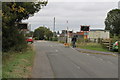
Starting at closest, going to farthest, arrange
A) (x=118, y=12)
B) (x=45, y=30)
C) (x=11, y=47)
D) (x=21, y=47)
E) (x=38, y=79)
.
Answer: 1. (x=38, y=79)
2. (x=11, y=47)
3. (x=21, y=47)
4. (x=118, y=12)
5. (x=45, y=30)

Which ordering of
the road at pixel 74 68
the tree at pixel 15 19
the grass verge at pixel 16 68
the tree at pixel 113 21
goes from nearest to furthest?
the grass verge at pixel 16 68
the road at pixel 74 68
the tree at pixel 15 19
the tree at pixel 113 21

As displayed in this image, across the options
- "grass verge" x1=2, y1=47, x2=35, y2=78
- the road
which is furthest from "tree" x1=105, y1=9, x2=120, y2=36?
"grass verge" x1=2, y1=47, x2=35, y2=78

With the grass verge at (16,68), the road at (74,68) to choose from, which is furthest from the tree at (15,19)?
the grass verge at (16,68)

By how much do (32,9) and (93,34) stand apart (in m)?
29.3

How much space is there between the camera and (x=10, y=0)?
1502cm

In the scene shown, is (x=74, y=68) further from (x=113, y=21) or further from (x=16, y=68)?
(x=113, y=21)

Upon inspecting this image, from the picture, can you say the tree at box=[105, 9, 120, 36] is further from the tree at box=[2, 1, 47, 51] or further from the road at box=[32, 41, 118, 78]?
the road at box=[32, 41, 118, 78]

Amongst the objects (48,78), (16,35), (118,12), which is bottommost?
(48,78)

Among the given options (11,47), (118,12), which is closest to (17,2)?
(11,47)

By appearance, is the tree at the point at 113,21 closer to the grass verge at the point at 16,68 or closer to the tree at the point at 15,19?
the tree at the point at 15,19

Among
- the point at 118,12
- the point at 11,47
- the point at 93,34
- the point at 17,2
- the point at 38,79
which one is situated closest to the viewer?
the point at 38,79

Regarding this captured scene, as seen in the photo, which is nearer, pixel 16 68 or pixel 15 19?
pixel 16 68

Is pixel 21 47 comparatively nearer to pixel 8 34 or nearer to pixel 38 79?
pixel 8 34

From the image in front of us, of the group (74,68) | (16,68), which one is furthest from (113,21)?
(16,68)
